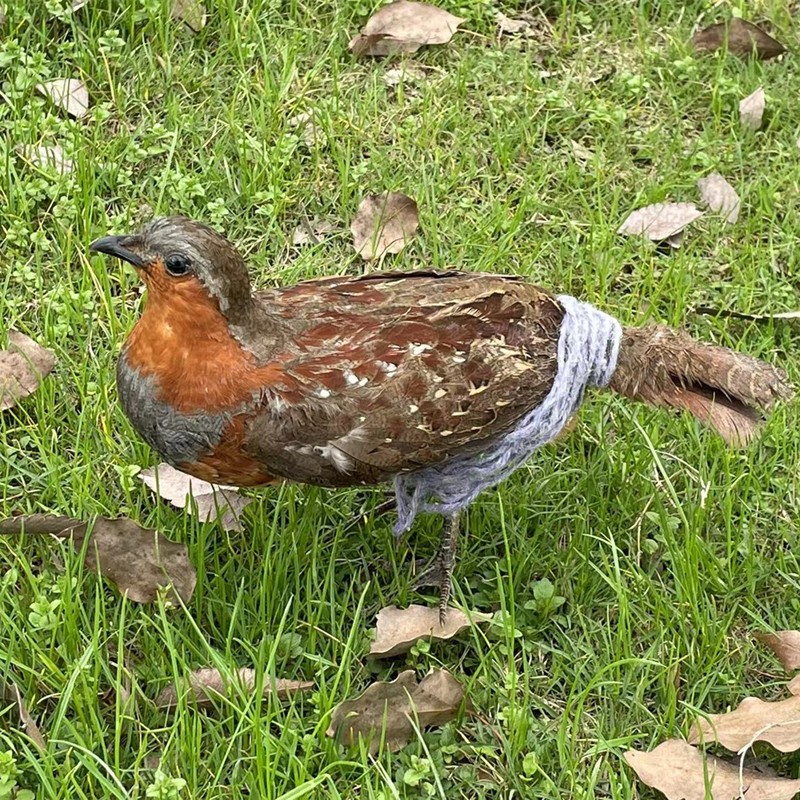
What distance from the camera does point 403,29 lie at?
193 inches

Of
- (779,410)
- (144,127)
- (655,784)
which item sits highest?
(144,127)

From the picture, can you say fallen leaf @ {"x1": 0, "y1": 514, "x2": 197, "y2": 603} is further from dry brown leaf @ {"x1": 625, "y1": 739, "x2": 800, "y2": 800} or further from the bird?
dry brown leaf @ {"x1": 625, "y1": 739, "x2": 800, "y2": 800}

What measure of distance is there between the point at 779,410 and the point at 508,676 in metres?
1.26

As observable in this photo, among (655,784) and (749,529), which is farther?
(749,529)

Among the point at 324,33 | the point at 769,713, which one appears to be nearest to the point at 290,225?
the point at 324,33

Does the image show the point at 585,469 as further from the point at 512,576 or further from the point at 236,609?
the point at 236,609

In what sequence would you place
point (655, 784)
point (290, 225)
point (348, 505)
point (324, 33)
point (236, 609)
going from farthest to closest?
point (324, 33), point (290, 225), point (348, 505), point (236, 609), point (655, 784)

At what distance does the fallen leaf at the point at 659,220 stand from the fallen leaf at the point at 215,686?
2.04 metres

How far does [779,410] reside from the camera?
12.8ft

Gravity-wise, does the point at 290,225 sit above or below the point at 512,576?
above

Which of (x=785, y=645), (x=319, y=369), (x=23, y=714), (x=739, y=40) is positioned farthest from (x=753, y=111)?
(x=23, y=714)

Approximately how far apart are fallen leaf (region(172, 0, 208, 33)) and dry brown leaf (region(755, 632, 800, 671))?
2.91 meters

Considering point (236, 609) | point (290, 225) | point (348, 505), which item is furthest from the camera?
point (290, 225)

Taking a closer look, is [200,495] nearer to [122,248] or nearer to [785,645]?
[122,248]
